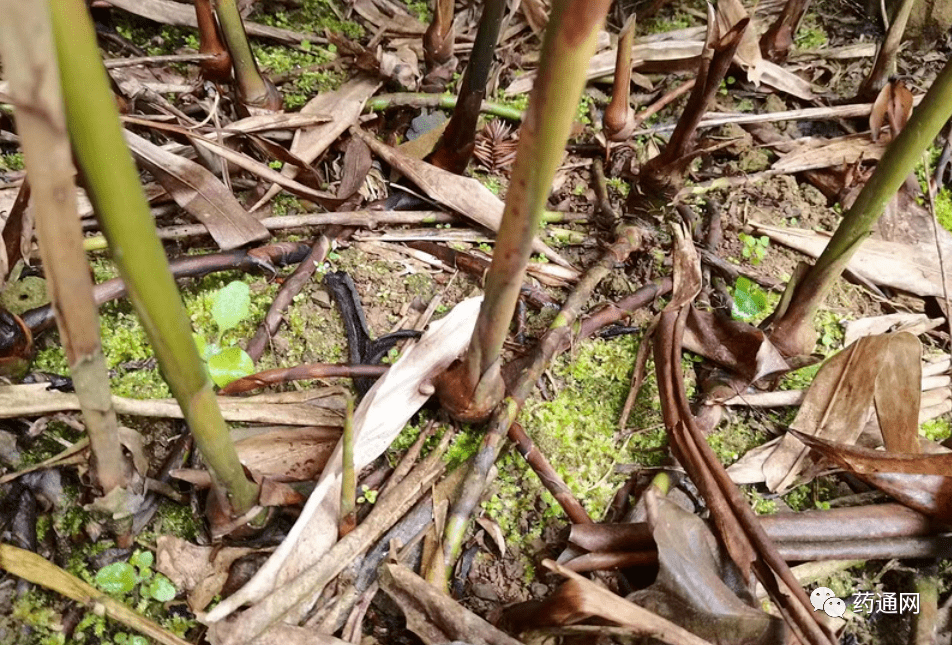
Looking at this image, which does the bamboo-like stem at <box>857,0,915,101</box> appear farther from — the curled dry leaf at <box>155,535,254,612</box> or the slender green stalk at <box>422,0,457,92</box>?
the curled dry leaf at <box>155,535,254,612</box>

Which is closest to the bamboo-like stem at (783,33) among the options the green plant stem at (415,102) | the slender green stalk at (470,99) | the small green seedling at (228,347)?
the green plant stem at (415,102)

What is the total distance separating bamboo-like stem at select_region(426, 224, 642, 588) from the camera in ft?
3.11

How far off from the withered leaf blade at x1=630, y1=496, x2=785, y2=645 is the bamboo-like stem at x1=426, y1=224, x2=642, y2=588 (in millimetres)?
241

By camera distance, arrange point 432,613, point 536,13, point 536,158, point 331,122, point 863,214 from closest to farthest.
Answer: point 536,158 → point 432,613 → point 863,214 → point 331,122 → point 536,13

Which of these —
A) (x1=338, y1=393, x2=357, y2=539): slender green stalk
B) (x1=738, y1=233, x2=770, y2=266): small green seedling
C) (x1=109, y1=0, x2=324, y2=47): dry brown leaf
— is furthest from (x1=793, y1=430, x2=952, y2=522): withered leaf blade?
(x1=109, y1=0, x2=324, y2=47): dry brown leaf

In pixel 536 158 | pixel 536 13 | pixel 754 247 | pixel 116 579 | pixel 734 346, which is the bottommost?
pixel 116 579

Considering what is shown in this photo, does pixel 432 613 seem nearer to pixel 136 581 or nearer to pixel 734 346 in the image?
pixel 136 581

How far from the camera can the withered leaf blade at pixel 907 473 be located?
993mm

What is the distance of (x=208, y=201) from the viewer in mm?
1171

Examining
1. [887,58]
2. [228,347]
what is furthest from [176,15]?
[887,58]

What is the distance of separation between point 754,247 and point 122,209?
1197 mm

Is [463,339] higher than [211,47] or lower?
lower

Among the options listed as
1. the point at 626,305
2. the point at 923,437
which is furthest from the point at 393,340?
the point at 923,437

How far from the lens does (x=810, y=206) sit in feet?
4.83
